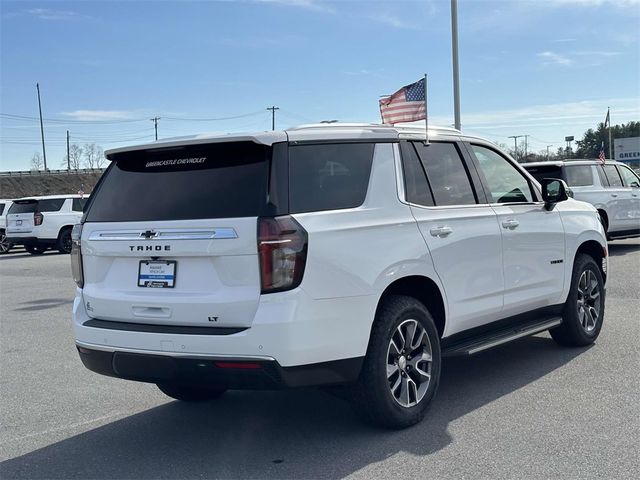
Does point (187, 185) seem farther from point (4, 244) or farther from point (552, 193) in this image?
point (4, 244)

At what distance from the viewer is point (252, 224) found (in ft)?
13.1

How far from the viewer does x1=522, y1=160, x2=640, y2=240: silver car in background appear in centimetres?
1481

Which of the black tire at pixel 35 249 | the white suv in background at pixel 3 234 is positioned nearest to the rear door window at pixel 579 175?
the black tire at pixel 35 249

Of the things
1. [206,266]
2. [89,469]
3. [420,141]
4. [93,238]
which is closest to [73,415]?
[89,469]

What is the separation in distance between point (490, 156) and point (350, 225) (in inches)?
86.4

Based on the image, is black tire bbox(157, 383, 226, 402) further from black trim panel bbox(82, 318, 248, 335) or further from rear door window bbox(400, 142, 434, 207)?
rear door window bbox(400, 142, 434, 207)

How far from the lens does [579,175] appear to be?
1502cm

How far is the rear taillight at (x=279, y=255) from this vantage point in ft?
13.0

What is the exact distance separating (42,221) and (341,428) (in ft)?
67.9

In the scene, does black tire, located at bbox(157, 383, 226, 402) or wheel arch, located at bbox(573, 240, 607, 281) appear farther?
wheel arch, located at bbox(573, 240, 607, 281)

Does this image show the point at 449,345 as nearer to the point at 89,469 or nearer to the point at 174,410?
the point at 174,410

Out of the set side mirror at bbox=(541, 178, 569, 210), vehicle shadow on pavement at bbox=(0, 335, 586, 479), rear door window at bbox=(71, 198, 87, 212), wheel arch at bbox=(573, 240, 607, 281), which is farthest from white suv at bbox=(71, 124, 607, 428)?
rear door window at bbox=(71, 198, 87, 212)

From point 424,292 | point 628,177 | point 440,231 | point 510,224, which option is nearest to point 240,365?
point 424,292

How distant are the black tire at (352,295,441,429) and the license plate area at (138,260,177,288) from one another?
129 centimetres
